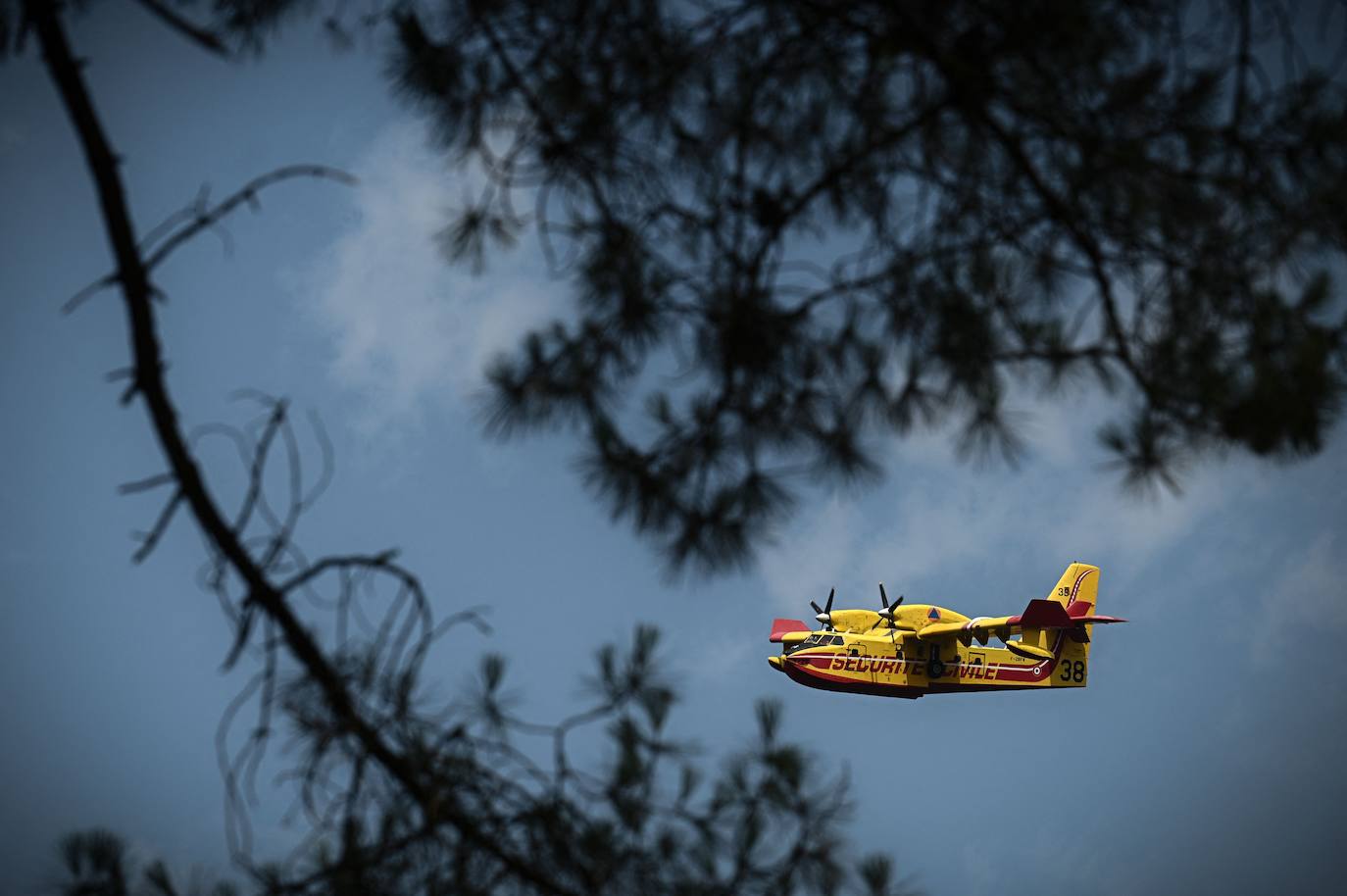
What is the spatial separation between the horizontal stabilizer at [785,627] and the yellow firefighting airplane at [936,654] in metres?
0.02

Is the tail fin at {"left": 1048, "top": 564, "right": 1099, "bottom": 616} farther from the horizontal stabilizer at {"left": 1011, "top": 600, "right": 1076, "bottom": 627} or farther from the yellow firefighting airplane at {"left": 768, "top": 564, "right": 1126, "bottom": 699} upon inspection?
the horizontal stabilizer at {"left": 1011, "top": 600, "right": 1076, "bottom": 627}

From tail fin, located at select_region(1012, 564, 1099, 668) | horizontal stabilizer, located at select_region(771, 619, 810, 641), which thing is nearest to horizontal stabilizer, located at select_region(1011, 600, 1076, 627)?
tail fin, located at select_region(1012, 564, 1099, 668)

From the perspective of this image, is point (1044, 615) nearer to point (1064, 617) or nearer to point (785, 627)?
point (1064, 617)

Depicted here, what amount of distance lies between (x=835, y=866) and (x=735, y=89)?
2453mm

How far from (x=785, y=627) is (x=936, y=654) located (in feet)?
6.21

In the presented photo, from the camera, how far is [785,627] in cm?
1487

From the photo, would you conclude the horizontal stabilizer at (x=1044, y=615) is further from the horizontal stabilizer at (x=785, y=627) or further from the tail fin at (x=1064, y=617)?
the horizontal stabilizer at (x=785, y=627)

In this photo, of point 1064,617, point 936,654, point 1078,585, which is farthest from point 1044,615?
point 1078,585

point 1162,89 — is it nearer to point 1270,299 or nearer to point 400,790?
point 1270,299

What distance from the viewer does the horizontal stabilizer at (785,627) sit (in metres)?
14.5

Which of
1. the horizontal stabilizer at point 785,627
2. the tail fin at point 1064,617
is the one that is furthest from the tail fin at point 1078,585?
the horizontal stabilizer at point 785,627

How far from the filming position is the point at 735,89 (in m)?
4.07

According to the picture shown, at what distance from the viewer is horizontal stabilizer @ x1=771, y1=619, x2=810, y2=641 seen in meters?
14.5

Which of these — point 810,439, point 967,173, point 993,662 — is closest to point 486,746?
point 810,439
